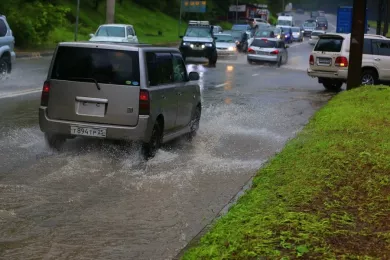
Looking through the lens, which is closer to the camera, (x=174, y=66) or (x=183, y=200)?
(x=183, y=200)

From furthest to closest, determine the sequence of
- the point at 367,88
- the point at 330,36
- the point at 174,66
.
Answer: the point at 330,36 → the point at 367,88 → the point at 174,66

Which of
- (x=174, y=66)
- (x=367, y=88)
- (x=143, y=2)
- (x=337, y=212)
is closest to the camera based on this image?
(x=337, y=212)

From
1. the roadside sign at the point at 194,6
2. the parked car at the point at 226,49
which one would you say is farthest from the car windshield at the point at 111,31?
the roadside sign at the point at 194,6

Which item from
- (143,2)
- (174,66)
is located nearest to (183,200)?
(174,66)

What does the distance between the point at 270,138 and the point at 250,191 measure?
5.49 m

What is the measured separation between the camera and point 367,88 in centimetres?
1977

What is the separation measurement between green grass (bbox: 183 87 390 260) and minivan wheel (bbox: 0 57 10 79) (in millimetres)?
12955

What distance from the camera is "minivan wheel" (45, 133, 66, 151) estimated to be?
10535 millimetres

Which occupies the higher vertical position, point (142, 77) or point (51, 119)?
point (142, 77)

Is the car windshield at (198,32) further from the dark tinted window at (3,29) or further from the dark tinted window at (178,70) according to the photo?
the dark tinted window at (178,70)

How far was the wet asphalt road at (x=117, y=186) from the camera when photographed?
6355 millimetres

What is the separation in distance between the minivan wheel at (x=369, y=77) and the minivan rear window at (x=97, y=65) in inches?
612

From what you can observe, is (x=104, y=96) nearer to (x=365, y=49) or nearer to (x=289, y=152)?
(x=289, y=152)

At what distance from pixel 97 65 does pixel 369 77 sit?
1585 cm
